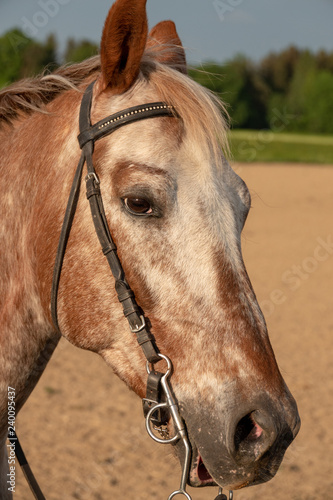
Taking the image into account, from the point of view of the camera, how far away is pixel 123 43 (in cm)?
196

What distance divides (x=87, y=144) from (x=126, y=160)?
0.18 meters

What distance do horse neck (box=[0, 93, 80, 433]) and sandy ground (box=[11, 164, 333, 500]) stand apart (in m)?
0.87

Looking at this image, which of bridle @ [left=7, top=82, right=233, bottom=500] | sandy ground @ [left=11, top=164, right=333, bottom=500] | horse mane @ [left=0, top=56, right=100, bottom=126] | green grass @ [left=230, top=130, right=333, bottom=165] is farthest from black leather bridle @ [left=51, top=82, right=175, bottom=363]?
green grass @ [left=230, top=130, right=333, bottom=165]

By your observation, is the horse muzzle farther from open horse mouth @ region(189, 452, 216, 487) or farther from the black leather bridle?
the black leather bridle

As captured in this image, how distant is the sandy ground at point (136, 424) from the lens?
4422 mm

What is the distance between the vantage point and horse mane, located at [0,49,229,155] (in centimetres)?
197

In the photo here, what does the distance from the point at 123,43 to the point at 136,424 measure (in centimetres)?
423

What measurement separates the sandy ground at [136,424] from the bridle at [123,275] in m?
0.72

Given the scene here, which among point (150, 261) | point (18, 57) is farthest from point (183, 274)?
point (18, 57)

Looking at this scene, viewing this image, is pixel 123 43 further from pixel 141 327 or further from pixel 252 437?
pixel 252 437

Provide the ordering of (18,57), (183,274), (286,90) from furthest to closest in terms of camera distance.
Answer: (286,90)
(18,57)
(183,274)

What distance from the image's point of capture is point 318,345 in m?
7.48

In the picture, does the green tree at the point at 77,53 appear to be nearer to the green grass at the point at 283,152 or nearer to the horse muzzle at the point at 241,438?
the horse muzzle at the point at 241,438

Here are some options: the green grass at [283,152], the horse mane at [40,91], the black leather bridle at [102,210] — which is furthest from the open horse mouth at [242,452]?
the green grass at [283,152]
